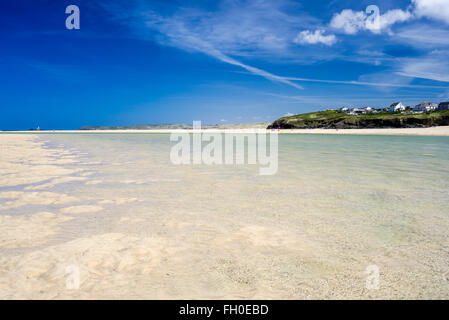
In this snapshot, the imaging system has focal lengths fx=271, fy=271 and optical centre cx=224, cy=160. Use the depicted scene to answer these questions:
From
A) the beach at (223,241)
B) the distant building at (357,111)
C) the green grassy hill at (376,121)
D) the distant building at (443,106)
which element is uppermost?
the distant building at (357,111)

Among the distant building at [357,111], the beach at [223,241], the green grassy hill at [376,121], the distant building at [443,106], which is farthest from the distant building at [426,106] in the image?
the beach at [223,241]

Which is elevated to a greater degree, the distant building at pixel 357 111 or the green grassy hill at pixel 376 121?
the distant building at pixel 357 111

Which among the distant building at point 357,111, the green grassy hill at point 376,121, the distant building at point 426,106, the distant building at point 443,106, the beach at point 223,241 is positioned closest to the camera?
the beach at point 223,241

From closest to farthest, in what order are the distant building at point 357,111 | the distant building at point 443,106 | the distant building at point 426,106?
the distant building at point 443,106 < the distant building at point 426,106 < the distant building at point 357,111

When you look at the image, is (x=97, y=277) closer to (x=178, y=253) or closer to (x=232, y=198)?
(x=178, y=253)

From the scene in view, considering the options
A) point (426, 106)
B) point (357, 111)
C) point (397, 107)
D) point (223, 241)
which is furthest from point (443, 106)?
point (223, 241)

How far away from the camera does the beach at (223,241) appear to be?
2541mm

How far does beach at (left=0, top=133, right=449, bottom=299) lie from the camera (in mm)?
2541

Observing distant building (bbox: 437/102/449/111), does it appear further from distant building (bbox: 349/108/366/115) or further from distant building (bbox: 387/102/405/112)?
distant building (bbox: 349/108/366/115)

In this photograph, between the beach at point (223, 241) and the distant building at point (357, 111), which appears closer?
the beach at point (223, 241)

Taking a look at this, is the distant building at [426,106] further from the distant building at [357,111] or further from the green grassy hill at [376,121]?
the green grassy hill at [376,121]

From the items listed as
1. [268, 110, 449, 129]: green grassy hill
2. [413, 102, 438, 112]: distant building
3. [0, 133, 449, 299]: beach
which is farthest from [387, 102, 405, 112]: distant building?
[0, 133, 449, 299]: beach
